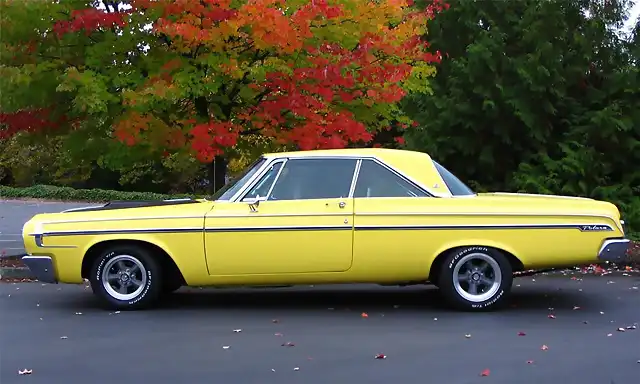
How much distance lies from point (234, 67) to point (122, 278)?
3504 millimetres

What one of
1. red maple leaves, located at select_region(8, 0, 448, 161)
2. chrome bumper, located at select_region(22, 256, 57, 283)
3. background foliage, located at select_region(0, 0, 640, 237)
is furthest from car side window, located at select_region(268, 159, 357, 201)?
background foliage, located at select_region(0, 0, 640, 237)

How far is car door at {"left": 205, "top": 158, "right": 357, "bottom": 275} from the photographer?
7559 mm

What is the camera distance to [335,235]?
Result: 755 cm

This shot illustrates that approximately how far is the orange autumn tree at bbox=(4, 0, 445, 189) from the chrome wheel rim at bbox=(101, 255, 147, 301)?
2.89 metres

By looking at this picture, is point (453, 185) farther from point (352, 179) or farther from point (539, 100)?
point (539, 100)

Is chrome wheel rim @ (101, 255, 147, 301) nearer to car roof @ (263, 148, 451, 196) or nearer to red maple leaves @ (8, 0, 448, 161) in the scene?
car roof @ (263, 148, 451, 196)

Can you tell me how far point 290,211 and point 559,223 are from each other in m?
2.59

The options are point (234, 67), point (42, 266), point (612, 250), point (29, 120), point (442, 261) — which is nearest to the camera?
point (612, 250)

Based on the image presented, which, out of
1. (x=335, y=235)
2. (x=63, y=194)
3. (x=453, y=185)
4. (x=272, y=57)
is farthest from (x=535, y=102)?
(x=63, y=194)

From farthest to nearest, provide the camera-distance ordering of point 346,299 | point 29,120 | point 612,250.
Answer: point 29,120 < point 346,299 < point 612,250

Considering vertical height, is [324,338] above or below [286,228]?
below

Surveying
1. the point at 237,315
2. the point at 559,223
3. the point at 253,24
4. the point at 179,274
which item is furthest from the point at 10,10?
the point at 559,223

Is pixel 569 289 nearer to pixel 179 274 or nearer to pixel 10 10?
pixel 179 274

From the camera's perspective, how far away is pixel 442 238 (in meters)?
7.55
